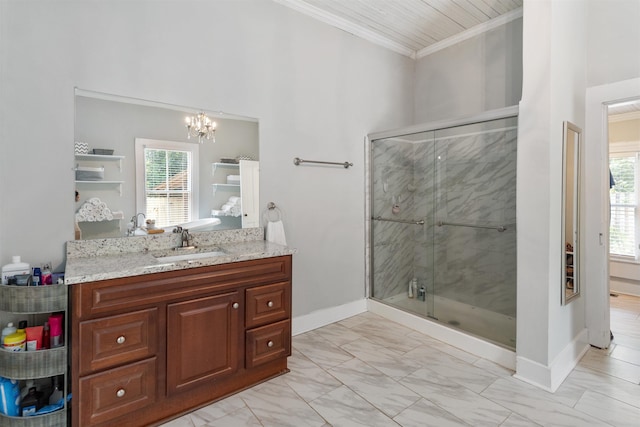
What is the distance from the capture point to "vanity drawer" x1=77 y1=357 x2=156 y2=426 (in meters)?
1.59

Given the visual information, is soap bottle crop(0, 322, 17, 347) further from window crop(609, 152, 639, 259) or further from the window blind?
window crop(609, 152, 639, 259)

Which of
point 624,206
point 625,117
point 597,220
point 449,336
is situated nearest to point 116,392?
point 449,336

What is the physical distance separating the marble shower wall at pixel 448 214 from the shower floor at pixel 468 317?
65mm

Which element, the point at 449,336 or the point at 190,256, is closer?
the point at 190,256

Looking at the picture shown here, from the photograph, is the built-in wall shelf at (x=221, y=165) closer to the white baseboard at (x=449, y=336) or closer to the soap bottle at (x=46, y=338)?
the soap bottle at (x=46, y=338)

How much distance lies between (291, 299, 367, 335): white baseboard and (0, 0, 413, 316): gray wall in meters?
0.06

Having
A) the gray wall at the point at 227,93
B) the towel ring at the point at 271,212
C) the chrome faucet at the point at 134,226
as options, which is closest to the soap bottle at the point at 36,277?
the gray wall at the point at 227,93

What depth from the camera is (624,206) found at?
14.5 ft

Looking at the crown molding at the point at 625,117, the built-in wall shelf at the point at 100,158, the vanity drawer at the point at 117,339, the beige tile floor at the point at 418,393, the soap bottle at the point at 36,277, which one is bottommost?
the beige tile floor at the point at 418,393

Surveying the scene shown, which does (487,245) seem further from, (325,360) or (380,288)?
(325,360)

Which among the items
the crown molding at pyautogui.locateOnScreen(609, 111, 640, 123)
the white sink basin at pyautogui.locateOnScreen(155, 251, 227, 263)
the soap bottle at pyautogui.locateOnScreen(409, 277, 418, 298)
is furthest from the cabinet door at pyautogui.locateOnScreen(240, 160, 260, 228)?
the crown molding at pyautogui.locateOnScreen(609, 111, 640, 123)

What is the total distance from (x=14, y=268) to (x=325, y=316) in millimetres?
2304

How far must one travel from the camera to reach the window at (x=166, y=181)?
2186 millimetres

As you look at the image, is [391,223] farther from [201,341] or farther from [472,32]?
[201,341]
